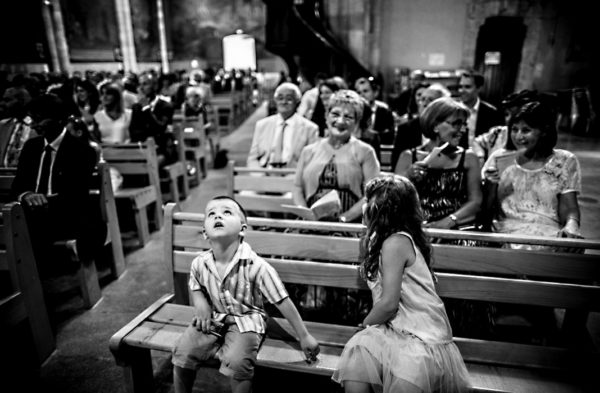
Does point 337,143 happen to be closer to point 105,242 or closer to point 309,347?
point 309,347

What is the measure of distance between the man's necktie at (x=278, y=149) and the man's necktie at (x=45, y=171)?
196 cm

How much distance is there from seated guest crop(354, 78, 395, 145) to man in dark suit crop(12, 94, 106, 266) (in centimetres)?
333

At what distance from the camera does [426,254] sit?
182 centimetres

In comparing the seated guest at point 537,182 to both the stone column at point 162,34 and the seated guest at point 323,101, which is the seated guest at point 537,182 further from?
the stone column at point 162,34

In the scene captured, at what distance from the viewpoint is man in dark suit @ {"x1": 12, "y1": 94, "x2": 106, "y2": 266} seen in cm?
312

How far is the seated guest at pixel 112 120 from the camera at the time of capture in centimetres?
548

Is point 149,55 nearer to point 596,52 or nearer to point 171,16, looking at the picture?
point 171,16

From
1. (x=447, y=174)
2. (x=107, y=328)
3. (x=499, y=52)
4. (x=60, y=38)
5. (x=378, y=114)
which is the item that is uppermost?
(x=60, y=38)

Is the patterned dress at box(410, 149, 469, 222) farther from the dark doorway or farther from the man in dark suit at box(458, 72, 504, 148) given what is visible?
the dark doorway

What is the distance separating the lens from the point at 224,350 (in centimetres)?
190

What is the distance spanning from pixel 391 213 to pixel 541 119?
1522 millimetres

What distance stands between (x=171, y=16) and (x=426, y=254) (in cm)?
3090

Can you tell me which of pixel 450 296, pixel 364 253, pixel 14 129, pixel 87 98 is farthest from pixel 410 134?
pixel 87 98

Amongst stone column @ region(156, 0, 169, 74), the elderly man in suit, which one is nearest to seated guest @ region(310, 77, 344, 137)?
the elderly man in suit
